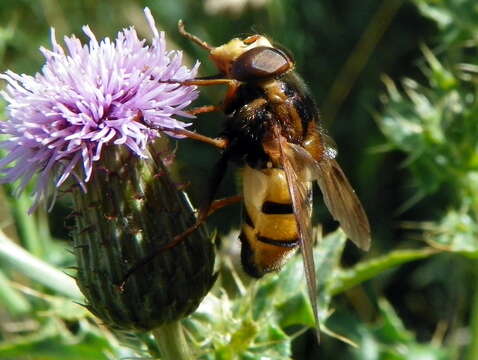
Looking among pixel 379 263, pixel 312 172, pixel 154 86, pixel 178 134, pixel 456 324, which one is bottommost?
pixel 456 324

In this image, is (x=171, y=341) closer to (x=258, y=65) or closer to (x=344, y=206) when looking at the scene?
(x=344, y=206)

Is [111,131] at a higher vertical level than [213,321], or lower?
higher

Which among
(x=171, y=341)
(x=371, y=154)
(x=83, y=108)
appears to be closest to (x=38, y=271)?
(x=171, y=341)

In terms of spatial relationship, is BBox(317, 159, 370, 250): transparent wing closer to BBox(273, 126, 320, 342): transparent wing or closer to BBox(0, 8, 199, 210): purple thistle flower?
BBox(273, 126, 320, 342): transparent wing

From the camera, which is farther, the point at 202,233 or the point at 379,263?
the point at 379,263

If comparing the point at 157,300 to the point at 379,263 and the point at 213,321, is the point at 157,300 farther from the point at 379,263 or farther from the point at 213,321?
the point at 379,263

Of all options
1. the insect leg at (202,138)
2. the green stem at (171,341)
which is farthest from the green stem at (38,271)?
the insect leg at (202,138)

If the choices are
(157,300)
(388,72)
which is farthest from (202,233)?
(388,72)

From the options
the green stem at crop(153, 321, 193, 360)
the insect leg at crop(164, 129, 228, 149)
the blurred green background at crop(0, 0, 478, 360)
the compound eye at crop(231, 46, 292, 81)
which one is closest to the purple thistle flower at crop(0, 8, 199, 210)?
the insect leg at crop(164, 129, 228, 149)
